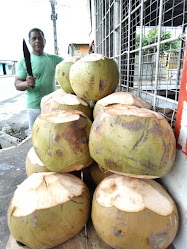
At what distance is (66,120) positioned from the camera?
33.9 inches

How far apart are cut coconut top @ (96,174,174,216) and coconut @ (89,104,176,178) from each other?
75 millimetres

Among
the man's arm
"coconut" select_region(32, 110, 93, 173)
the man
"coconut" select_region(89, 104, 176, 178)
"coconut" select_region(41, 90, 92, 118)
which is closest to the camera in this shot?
"coconut" select_region(89, 104, 176, 178)

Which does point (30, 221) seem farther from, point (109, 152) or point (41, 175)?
point (109, 152)

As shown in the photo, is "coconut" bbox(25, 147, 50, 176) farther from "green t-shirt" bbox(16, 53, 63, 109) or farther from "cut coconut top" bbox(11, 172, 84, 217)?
"green t-shirt" bbox(16, 53, 63, 109)

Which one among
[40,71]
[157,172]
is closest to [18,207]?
[157,172]

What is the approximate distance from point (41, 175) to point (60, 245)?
316 mm

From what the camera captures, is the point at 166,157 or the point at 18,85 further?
the point at 18,85

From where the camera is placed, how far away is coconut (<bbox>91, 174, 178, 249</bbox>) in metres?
0.70

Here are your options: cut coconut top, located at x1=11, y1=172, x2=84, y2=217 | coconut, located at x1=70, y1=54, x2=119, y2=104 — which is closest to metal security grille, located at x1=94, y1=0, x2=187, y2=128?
coconut, located at x1=70, y1=54, x2=119, y2=104

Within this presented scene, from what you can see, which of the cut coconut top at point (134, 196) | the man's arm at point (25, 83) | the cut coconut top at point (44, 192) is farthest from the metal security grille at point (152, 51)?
the man's arm at point (25, 83)

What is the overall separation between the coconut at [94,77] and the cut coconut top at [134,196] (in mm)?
551

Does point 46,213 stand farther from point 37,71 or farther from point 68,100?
point 37,71

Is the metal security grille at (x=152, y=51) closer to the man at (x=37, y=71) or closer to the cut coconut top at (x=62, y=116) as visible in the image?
the cut coconut top at (x=62, y=116)

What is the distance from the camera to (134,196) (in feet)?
2.40
